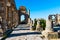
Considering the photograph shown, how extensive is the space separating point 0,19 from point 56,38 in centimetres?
624

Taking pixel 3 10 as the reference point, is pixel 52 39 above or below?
below

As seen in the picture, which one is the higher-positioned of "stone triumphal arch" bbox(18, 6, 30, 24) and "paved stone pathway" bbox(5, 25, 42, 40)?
"stone triumphal arch" bbox(18, 6, 30, 24)

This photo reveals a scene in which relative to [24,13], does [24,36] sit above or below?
below

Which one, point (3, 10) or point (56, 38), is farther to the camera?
point (3, 10)

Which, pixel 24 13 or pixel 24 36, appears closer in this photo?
pixel 24 36

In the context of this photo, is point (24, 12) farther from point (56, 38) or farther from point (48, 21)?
point (56, 38)

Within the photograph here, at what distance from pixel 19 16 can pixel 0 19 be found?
150 feet

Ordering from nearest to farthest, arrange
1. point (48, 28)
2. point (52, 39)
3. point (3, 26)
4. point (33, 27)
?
point (52, 39)
point (48, 28)
point (3, 26)
point (33, 27)

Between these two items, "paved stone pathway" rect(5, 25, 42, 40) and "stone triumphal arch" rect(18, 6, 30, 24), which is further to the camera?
"stone triumphal arch" rect(18, 6, 30, 24)

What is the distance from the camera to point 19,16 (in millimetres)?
63000

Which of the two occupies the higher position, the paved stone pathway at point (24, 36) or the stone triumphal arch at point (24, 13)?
the stone triumphal arch at point (24, 13)

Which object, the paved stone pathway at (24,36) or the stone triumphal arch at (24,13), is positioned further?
the stone triumphal arch at (24,13)

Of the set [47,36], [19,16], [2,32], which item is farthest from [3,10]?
[19,16]

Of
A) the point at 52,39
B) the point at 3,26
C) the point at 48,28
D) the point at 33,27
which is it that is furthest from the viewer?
the point at 33,27
